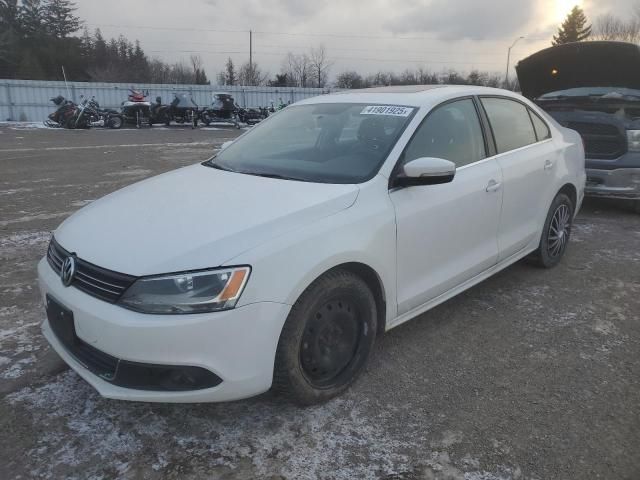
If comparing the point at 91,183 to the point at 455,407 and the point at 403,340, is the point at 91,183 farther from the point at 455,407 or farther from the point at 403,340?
the point at 455,407

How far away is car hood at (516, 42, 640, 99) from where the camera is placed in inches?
257

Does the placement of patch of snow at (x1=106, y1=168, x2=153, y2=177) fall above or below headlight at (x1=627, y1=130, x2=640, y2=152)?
below

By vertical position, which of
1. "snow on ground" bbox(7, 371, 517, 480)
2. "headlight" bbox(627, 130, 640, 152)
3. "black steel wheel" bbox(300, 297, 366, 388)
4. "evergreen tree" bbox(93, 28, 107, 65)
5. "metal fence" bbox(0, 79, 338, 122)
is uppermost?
"evergreen tree" bbox(93, 28, 107, 65)

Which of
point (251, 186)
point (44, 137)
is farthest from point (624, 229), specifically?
point (44, 137)

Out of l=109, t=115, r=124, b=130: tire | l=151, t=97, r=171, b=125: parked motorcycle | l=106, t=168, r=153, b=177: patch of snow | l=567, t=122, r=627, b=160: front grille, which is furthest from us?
l=151, t=97, r=171, b=125: parked motorcycle

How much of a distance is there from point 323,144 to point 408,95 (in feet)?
2.23

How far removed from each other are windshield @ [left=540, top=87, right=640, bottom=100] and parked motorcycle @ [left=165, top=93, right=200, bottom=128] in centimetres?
1886

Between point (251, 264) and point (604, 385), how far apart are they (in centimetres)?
210

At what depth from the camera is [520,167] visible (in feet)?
12.8

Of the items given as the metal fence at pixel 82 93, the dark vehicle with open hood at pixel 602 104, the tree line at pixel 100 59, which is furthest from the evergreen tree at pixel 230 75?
the dark vehicle with open hood at pixel 602 104

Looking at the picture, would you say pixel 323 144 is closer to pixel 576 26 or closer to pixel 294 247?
pixel 294 247

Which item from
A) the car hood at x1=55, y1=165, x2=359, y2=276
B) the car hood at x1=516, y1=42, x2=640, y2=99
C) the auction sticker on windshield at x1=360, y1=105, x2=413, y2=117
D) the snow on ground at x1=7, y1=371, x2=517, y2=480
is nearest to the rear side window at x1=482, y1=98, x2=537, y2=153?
the auction sticker on windshield at x1=360, y1=105, x2=413, y2=117

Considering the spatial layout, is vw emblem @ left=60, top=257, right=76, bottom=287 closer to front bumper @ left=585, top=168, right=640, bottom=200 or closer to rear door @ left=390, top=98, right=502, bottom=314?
rear door @ left=390, top=98, right=502, bottom=314

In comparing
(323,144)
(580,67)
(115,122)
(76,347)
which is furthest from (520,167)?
(115,122)
